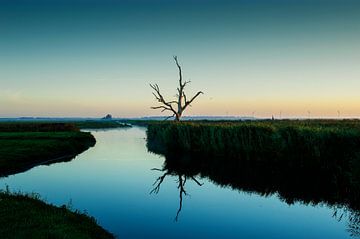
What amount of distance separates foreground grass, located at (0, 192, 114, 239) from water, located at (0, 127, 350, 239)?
6.64 ft

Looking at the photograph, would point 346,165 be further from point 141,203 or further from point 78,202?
point 78,202

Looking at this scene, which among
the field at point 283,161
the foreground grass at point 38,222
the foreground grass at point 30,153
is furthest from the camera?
the foreground grass at point 30,153

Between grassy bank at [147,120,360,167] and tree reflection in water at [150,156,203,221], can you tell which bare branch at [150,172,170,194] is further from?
grassy bank at [147,120,360,167]

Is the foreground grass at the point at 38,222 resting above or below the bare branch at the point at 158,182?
above

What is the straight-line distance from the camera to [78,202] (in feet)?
60.8

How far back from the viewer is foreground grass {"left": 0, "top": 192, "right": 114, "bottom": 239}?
32.4ft

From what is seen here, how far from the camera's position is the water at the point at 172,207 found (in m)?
14.3

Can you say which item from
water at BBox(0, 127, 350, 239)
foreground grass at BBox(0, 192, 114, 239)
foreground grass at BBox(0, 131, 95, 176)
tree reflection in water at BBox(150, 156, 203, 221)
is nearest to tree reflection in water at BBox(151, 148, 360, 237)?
tree reflection in water at BBox(150, 156, 203, 221)

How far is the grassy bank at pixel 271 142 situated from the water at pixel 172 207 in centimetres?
490

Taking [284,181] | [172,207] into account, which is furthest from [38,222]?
[284,181]

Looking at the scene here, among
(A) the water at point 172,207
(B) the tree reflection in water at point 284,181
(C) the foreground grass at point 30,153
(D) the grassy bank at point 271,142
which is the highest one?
(D) the grassy bank at point 271,142

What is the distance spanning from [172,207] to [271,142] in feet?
43.3

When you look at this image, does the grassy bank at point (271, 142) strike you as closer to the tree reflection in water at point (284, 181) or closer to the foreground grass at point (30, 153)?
the tree reflection in water at point (284, 181)

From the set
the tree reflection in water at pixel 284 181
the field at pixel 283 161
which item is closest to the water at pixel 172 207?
the tree reflection in water at pixel 284 181
